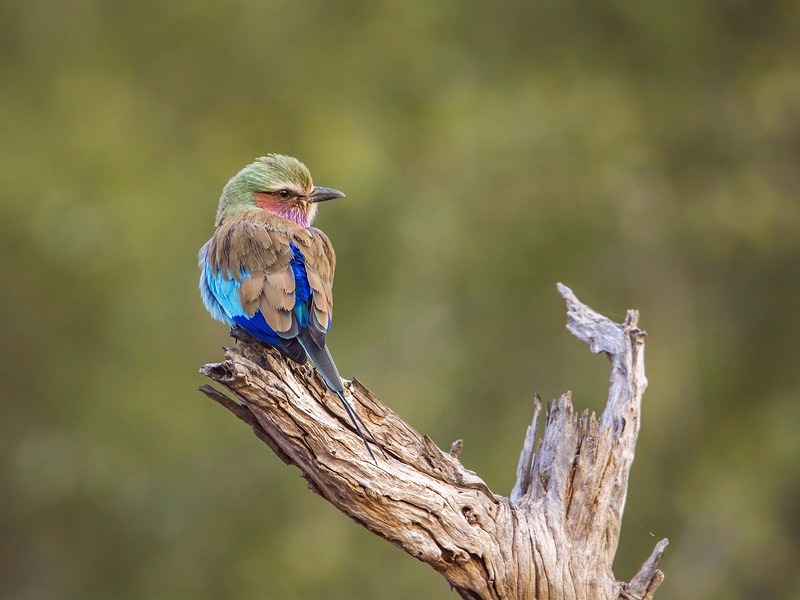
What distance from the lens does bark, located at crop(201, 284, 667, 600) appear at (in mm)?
3834

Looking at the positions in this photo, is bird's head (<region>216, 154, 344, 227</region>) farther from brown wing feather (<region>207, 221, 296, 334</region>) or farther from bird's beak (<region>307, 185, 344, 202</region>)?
brown wing feather (<region>207, 221, 296, 334</region>)

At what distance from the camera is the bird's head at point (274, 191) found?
5199 mm

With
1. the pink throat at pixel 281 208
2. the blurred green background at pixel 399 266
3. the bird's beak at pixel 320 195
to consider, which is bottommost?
the pink throat at pixel 281 208

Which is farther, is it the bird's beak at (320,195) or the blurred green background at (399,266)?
the blurred green background at (399,266)

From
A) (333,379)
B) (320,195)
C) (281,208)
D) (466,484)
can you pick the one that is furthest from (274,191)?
(466,484)

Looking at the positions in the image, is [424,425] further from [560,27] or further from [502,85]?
[560,27]

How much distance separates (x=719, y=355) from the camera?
1035cm

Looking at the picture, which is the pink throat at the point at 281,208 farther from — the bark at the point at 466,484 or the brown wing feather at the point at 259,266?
the bark at the point at 466,484

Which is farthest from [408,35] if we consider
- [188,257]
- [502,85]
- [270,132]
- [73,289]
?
[73,289]

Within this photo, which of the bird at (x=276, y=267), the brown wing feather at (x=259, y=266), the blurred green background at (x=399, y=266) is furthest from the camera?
the blurred green background at (x=399, y=266)

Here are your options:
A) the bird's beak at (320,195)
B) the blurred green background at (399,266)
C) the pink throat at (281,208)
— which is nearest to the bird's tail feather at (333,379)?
the pink throat at (281,208)

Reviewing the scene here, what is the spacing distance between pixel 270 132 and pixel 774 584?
5346 mm

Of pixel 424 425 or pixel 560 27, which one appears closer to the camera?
pixel 424 425

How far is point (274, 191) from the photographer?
5.22 metres
